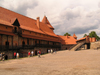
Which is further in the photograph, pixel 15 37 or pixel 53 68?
pixel 15 37

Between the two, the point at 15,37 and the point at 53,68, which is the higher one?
the point at 15,37

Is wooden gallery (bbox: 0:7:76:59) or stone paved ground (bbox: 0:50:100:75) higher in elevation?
wooden gallery (bbox: 0:7:76:59)

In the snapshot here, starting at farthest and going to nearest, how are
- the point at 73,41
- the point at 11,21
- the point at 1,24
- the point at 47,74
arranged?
1. the point at 73,41
2. the point at 11,21
3. the point at 1,24
4. the point at 47,74

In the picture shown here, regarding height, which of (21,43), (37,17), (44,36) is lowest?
(21,43)

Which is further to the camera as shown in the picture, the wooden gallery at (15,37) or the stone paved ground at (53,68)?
the wooden gallery at (15,37)

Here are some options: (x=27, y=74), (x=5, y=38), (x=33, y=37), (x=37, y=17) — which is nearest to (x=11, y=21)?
(x=5, y=38)

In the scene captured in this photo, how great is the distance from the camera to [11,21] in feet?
94.1

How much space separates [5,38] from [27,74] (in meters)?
19.7

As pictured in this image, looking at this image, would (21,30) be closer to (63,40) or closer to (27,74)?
(27,74)

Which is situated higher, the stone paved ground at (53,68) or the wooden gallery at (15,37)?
the wooden gallery at (15,37)

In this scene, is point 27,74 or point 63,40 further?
point 63,40

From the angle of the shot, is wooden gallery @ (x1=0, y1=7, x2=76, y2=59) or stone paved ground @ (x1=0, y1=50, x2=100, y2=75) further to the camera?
wooden gallery @ (x1=0, y1=7, x2=76, y2=59)

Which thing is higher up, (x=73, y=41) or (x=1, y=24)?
(x=1, y=24)

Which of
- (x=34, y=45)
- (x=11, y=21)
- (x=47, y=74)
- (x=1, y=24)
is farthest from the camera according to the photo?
(x=34, y=45)
